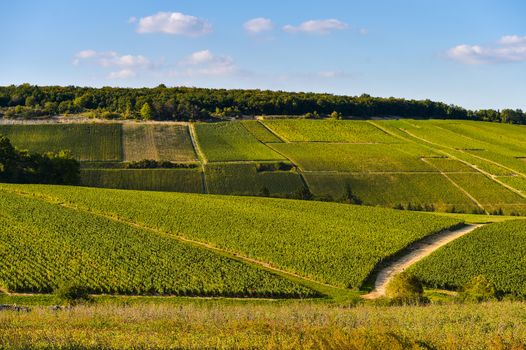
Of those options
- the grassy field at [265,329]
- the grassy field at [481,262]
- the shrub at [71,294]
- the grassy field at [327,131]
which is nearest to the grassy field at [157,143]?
the grassy field at [327,131]

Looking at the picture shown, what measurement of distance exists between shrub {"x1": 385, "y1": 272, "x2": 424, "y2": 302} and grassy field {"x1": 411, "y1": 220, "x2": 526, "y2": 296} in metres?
5.97

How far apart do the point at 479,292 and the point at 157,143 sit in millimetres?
79832

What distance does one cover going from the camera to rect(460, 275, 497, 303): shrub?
38.1 m

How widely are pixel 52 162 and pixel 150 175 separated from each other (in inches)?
550

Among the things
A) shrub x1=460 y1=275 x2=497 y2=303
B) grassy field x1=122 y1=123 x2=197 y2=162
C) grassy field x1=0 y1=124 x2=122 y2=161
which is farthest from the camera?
grassy field x1=0 y1=124 x2=122 y2=161

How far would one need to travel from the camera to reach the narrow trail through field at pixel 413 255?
4350 centimetres

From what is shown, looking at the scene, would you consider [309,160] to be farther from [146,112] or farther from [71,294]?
[71,294]

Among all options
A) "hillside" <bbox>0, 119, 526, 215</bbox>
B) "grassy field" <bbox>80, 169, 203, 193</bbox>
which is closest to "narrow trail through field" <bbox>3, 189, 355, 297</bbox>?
"grassy field" <bbox>80, 169, 203, 193</bbox>

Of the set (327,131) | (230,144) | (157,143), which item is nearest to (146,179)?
(157,143)

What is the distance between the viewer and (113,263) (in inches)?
1686

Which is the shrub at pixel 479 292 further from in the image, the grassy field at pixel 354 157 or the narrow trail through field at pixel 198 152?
the grassy field at pixel 354 157

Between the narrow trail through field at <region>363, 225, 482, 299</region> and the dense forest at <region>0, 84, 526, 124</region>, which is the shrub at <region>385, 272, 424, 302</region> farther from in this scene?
the dense forest at <region>0, 84, 526, 124</region>

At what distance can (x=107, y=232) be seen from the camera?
169 feet

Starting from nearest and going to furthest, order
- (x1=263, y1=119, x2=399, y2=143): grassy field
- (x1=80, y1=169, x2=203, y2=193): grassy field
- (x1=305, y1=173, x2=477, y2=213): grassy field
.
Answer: (x1=305, y1=173, x2=477, y2=213): grassy field < (x1=80, y1=169, x2=203, y2=193): grassy field < (x1=263, y1=119, x2=399, y2=143): grassy field
